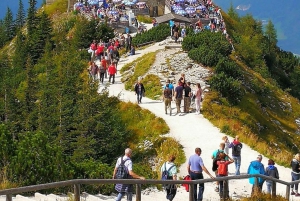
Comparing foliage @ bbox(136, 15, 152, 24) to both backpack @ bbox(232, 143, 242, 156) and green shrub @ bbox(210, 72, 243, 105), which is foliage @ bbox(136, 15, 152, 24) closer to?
green shrub @ bbox(210, 72, 243, 105)

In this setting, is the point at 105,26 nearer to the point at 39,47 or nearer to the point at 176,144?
the point at 39,47

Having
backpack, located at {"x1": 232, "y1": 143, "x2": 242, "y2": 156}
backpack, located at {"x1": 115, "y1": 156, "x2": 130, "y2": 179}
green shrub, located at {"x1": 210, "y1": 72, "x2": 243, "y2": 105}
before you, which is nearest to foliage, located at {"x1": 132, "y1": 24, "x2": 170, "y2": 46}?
green shrub, located at {"x1": 210, "y1": 72, "x2": 243, "y2": 105}

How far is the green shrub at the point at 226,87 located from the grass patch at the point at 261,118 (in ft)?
1.54

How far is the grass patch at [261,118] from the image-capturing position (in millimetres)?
28625

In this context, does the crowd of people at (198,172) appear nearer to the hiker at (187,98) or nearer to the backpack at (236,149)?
the backpack at (236,149)

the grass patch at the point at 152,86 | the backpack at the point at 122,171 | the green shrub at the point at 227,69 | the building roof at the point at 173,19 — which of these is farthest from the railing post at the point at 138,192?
the building roof at the point at 173,19

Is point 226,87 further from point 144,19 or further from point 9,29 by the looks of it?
point 9,29

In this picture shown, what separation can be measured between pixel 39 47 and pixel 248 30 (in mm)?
41811

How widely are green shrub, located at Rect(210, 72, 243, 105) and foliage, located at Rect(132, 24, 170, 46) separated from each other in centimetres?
1712

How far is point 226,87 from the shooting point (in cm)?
3619

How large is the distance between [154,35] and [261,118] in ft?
58.1

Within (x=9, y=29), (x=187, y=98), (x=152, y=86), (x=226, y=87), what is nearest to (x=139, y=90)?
(x=187, y=98)

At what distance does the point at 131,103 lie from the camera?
111ft

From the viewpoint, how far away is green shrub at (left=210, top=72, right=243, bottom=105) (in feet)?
119
